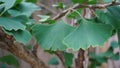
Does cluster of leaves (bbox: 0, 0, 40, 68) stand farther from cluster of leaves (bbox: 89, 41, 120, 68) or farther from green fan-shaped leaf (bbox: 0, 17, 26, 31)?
cluster of leaves (bbox: 89, 41, 120, 68)

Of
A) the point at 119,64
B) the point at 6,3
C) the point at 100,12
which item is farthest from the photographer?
the point at 119,64

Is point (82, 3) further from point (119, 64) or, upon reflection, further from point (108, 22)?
point (119, 64)

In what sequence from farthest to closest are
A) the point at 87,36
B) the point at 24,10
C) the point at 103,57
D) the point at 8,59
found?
the point at 103,57 → the point at 8,59 → the point at 24,10 → the point at 87,36

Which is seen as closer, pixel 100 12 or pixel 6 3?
pixel 6 3

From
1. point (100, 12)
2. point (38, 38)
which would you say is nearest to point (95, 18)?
point (100, 12)

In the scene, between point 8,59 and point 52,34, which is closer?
point 52,34

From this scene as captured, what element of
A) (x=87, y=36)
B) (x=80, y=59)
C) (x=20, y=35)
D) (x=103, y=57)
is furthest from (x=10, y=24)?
(x=103, y=57)

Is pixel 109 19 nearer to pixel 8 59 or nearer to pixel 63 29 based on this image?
pixel 63 29
